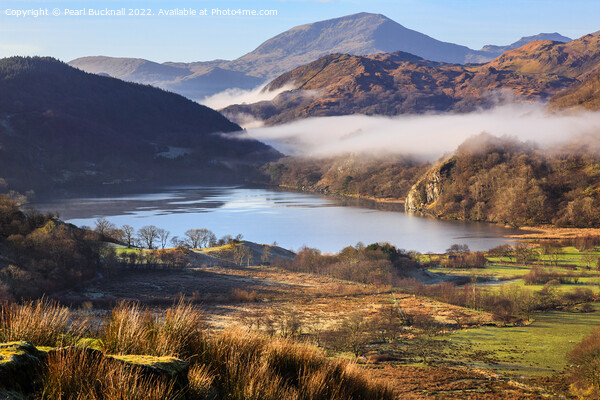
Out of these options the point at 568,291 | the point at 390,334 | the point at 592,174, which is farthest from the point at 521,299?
the point at 592,174

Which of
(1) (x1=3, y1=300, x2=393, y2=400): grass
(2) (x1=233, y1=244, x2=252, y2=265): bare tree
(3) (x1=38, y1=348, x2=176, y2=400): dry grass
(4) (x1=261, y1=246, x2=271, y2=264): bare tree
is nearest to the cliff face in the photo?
(4) (x1=261, y1=246, x2=271, y2=264): bare tree

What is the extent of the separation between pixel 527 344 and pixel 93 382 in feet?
107

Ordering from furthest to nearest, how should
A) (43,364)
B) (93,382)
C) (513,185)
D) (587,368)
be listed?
(513,185)
(587,368)
(43,364)
(93,382)

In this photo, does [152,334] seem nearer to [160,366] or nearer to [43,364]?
[160,366]

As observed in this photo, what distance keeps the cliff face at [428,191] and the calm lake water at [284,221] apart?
2113 centimetres

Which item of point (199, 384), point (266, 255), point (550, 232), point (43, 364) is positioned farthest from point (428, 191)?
point (43, 364)

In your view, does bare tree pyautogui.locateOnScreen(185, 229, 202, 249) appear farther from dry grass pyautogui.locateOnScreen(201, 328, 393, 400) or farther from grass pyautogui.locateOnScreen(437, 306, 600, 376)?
dry grass pyautogui.locateOnScreen(201, 328, 393, 400)

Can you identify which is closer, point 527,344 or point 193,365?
point 193,365

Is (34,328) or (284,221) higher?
(34,328)

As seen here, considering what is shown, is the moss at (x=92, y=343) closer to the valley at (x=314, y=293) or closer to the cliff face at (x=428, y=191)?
the valley at (x=314, y=293)

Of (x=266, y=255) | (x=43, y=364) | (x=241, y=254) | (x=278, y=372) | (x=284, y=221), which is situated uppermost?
(x=43, y=364)

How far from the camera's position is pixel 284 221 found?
107 meters

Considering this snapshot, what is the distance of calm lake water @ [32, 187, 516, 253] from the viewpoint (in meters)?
86.4

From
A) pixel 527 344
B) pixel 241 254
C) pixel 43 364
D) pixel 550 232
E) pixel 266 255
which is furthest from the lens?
pixel 550 232
